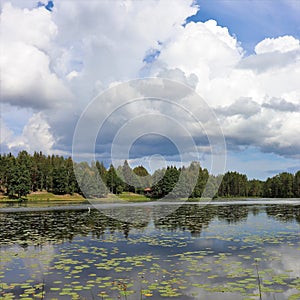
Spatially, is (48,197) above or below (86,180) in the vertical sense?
below

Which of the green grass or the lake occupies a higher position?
the green grass

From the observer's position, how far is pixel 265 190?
160250 millimetres

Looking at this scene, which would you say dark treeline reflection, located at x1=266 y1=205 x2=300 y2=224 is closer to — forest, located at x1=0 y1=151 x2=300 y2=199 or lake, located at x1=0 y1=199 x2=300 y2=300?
lake, located at x1=0 y1=199 x2=300 y2=300

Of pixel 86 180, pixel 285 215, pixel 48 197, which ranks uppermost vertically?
pixel 86 180

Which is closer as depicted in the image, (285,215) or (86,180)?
(285,215)

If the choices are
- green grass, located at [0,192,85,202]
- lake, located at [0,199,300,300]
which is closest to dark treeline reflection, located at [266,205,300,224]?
lake, located at [0,199,300,300]

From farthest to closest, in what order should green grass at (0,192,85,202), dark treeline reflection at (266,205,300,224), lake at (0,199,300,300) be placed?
green grass at (0,192,85,202) → dark treeline reflection at (266,205,300,224) → lake at (0,199,300,300)

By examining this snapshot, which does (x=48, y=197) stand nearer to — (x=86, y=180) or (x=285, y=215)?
(x=86, y=180)

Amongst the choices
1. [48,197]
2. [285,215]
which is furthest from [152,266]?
[48,197]

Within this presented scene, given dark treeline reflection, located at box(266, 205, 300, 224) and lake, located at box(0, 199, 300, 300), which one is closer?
lake, located at box(0, 199, 300, 300)

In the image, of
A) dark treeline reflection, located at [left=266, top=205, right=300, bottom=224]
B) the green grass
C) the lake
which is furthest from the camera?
the green grass

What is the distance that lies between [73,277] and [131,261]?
2750 mm

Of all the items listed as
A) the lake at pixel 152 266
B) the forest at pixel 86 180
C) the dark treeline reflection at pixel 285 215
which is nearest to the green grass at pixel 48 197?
the forest at pixel 86 180

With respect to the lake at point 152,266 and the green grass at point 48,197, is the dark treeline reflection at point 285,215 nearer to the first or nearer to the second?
the lake at point 152,266
